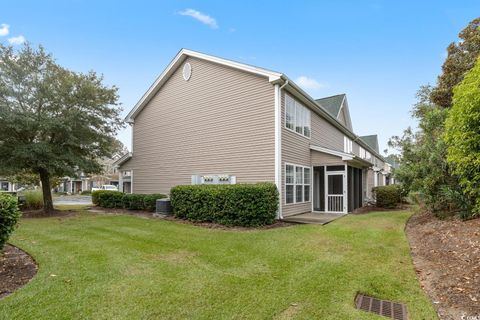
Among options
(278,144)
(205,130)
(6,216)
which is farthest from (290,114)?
(6,216)

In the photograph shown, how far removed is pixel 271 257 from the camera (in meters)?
5.90

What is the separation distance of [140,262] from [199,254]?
1251 mm

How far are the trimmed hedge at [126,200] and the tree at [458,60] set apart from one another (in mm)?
16067

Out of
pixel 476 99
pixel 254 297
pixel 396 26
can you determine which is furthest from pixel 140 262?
pixel 396 26

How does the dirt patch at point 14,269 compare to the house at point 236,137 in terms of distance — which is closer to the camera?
the dirt patch at point 14,269

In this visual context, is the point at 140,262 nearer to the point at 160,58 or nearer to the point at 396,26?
the point at 160,58

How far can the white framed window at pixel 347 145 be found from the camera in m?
20.6

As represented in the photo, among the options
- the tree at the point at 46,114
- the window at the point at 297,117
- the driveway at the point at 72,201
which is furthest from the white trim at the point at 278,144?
the driveway at the point at 72,201

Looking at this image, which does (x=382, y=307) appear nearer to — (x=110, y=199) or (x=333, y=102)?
(x=110, y=199)

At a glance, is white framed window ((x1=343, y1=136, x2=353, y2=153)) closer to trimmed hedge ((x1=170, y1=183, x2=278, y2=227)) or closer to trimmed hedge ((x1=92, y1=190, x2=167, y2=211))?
trimmed hedge ((x1=170, y1=183, x2=278, y2=227))

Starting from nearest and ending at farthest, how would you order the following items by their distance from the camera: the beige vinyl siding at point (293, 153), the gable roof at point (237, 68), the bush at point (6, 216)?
the bush at point (6, 216) < the gable roof at point (237, 68) < the beige vinyl siding at point (293, 153)

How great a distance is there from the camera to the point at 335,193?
1506cm

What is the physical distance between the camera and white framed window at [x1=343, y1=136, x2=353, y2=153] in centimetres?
2058

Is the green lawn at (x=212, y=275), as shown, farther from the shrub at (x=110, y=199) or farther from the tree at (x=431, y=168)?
the shrub at (x=110, y=199)
